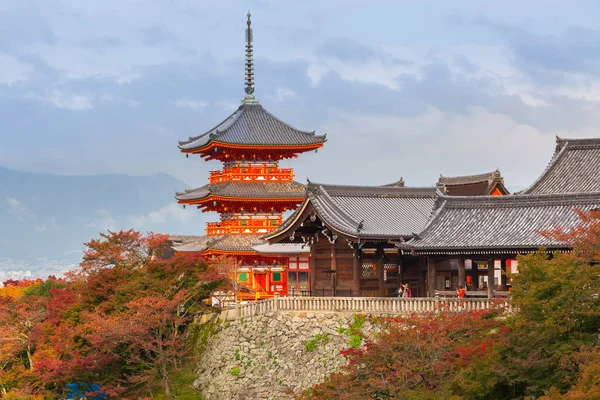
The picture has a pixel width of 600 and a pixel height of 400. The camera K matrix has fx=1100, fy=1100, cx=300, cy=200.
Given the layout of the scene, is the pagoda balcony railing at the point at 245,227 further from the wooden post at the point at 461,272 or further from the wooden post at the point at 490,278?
the wooden post at the point at 490,278

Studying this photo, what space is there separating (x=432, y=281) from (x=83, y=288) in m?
16.7

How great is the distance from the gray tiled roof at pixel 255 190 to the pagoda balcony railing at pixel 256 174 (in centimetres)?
31

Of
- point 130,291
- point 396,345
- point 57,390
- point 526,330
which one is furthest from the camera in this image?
point 57,390

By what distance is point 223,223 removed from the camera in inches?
2486

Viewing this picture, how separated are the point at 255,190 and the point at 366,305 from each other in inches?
799

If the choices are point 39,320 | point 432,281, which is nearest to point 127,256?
point 39,320

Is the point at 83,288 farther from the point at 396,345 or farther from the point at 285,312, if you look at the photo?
the point at 396,345

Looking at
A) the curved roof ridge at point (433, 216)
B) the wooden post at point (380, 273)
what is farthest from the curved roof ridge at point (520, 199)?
the wooden post at point (380, 273)

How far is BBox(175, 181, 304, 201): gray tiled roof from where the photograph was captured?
200 ft

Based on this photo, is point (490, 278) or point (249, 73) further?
point (249, 73)

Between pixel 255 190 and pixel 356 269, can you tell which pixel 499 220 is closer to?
pixel 356 269

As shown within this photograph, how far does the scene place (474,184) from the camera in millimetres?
69562

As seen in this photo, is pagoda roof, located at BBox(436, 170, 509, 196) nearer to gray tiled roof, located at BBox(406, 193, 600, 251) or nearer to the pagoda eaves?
the pagoda eaves

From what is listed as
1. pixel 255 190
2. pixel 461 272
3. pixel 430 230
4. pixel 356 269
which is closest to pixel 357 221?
pixel 356 269
